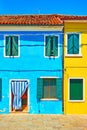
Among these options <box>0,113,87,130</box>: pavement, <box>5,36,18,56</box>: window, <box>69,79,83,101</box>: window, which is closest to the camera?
<box>0,113,87,130</box>: pavement

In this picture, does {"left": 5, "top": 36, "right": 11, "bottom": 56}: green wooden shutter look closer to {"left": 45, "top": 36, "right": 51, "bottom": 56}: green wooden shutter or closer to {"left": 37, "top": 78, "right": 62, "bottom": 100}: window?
{"left": 45, "top": 36, "right": 51, "bottom": 56}: green wooden shutter

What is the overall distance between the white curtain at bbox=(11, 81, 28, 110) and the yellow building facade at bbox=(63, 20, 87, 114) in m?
2.69

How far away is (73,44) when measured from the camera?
931 inches

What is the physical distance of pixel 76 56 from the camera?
23625 mm

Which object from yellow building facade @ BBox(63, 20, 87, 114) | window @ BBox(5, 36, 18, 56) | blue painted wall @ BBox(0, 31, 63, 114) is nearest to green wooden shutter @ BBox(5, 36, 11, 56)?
window @ BBox(5, 36, 18, 56)

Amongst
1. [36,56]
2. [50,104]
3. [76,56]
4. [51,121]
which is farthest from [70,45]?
[51,121]

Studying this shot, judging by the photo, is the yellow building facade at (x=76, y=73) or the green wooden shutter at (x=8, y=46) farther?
the green wooden shutter at (x=8, y=46)

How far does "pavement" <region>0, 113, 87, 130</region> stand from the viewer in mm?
17922

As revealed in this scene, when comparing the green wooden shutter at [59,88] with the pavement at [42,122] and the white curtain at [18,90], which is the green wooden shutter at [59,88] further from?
the white curtain at [18,90]

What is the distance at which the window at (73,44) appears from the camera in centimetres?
2364

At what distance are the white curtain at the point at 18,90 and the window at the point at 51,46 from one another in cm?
248

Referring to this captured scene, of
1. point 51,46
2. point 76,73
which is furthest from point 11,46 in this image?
point 76,73

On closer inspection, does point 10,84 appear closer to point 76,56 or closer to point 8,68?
point 8,68

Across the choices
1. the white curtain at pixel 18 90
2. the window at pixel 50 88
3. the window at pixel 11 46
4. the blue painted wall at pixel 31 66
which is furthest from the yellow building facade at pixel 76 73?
the window at pixel 11 46
